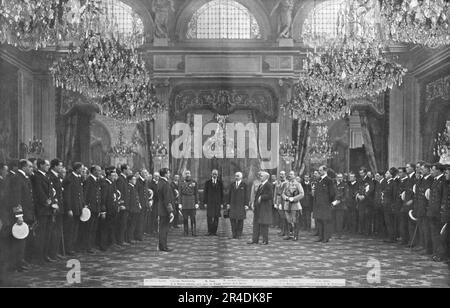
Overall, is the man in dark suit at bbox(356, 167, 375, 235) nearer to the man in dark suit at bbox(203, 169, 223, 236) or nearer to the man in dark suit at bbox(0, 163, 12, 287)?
the man in dark suit at bbox(203, 169, 223, 236)

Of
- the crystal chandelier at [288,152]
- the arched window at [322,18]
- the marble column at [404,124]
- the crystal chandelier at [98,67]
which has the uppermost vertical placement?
the arched window at [322,18]

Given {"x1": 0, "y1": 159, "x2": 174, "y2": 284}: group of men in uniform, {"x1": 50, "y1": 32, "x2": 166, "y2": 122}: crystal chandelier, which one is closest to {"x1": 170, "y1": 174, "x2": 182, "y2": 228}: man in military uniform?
{"x1": 0, "y1": 159, "x2": 174, "y2": 284}: group of men in uniform

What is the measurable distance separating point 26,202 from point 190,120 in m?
7.58

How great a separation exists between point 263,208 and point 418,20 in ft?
16.3

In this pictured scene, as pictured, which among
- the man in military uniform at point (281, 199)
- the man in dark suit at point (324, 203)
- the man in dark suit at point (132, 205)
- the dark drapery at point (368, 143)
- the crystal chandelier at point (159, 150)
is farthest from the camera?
the dark drapery at point (368, 143)

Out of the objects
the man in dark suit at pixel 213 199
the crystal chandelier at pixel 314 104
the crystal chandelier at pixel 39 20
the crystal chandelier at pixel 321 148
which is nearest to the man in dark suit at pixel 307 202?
the crystal chandelier at pixel 321 148

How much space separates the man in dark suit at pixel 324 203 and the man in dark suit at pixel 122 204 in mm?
3894

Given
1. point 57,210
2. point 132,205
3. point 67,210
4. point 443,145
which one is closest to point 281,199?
point 132,205

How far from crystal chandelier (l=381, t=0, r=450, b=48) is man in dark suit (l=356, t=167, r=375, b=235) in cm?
520

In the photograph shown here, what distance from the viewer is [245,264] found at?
29.8 ft

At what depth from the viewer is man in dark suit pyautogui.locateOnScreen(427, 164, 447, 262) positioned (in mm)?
9344

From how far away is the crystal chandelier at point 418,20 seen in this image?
7.73 metres

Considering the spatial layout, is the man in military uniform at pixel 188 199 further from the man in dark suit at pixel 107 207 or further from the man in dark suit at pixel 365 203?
the man in dark suit at pixel 365 203

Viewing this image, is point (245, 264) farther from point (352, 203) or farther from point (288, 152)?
point (352, 203)
